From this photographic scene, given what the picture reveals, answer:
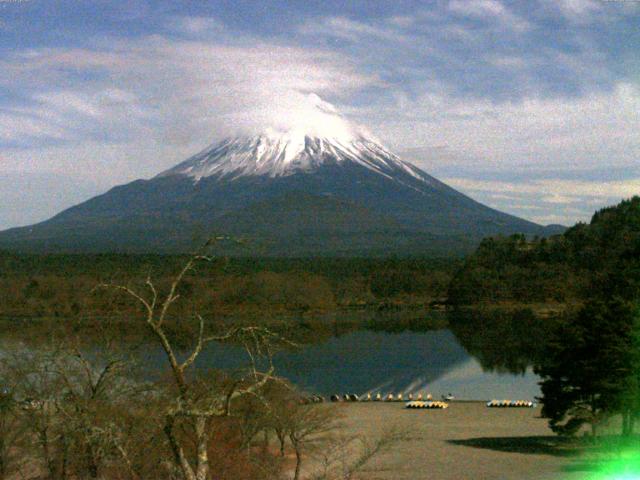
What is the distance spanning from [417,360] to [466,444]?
21.3m

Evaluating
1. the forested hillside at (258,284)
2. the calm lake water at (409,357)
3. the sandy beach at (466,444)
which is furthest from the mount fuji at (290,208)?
the sandy beach at (466,444)

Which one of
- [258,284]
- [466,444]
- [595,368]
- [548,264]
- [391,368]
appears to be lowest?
[391,368]

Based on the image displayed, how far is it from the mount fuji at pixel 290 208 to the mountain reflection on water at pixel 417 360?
61.7 meters

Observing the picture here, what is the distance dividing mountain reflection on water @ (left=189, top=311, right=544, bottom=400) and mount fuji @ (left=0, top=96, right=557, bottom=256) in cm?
6166

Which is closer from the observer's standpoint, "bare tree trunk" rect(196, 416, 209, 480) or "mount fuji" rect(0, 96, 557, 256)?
"bare tree trunk" rect(196, 416, 209, 480)

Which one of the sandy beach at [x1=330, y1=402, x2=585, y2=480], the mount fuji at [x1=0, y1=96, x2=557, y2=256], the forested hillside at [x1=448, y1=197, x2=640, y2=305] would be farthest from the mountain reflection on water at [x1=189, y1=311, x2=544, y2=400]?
the mount fuji at [x1=0, y1=96, x2=557, y2=256]

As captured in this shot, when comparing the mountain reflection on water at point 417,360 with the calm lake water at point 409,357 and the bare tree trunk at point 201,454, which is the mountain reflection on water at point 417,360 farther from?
the bare tree trunk at point 201,454

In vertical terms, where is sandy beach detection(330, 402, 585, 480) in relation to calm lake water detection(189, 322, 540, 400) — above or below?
above

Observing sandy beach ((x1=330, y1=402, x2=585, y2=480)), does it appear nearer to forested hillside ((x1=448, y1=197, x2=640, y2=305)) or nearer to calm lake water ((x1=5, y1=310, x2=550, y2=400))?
calm lake water ((x1=5, y1=310, x2=550, y2=400))

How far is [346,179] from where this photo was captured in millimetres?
163750

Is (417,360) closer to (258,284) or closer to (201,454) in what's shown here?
(258,284)

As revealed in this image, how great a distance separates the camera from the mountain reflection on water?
31.2 m

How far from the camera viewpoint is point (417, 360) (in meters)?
39.8

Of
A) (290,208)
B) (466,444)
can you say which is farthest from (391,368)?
(290,208)
